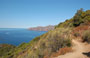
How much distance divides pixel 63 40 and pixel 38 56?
292 centimetres

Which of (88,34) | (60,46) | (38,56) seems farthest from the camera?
(88,34)

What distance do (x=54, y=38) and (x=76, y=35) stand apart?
7.23 meters

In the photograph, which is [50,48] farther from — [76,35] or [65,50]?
[76,35]

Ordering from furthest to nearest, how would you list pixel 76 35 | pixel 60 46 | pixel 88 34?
pixel 76 35
pixel 88 34
pixel 60 46

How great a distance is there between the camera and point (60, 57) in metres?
6.83

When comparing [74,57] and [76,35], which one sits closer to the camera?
[74,57]

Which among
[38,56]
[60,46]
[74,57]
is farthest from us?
[60,46]

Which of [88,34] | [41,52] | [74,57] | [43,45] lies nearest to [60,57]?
[74,57]

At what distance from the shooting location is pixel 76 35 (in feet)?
49.6

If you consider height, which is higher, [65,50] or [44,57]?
[65,50]

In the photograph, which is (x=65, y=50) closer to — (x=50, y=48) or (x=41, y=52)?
(x=50, y=48)

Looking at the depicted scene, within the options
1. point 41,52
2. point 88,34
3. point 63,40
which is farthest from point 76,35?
point 41,52

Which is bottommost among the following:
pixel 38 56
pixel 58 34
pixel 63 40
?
pixel 38 56

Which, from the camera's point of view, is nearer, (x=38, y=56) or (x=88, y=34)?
(x=38, y=56)
